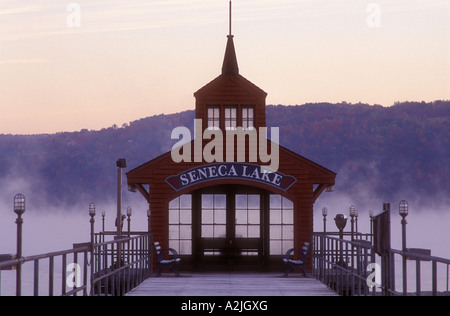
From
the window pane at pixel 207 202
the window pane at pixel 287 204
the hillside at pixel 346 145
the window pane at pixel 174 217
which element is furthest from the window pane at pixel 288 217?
the hillside at pixel 346 145

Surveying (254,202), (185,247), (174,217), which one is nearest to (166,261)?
(185,247)

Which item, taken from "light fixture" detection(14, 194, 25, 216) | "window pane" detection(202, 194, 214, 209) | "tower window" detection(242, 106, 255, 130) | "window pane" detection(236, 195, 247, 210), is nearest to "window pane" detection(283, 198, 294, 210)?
"window pane" detection(236, 195, 247, 210)

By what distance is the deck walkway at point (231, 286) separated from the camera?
52.5 feet

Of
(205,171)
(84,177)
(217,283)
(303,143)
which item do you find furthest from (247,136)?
(84,177)

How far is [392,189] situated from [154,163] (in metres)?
124

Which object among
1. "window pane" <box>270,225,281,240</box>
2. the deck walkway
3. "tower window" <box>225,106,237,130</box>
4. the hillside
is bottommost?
the deck walkway

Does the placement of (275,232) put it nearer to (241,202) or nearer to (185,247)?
(241,202)

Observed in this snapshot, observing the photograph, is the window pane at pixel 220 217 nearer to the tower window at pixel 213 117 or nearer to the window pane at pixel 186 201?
the window pane at pixel 186 201

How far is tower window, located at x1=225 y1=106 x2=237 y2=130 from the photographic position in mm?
22250

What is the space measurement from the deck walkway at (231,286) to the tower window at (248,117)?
14.6 feet

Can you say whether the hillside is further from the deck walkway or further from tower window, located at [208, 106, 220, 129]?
the deck walkway

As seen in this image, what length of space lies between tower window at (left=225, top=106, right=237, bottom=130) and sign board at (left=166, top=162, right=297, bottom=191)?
1.35 m

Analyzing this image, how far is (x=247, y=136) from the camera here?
2191cm
